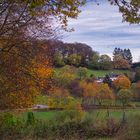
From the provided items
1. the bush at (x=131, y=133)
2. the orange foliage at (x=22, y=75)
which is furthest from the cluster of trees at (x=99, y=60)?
the bush at (x=131, y=133)

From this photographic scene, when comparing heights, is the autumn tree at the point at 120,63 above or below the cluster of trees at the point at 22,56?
above

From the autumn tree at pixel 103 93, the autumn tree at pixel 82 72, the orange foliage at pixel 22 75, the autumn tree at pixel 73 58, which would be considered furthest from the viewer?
the autumn tree at pixel 103 93

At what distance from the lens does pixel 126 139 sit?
21.6 metres

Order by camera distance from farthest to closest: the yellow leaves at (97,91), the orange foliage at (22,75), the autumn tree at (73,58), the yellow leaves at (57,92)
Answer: the yellow leaves at (97,91) → the autumn tree at (73,58) → the yellow leaves at (57,92) → the orange foliage at (22,75)

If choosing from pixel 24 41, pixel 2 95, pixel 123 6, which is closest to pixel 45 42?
pixel 24 41

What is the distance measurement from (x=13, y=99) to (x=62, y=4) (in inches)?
710

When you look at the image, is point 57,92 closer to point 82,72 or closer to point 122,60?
point 82,72

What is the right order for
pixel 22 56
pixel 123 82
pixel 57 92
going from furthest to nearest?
pixel 123 82
pixel 57 92
pixel 22 56

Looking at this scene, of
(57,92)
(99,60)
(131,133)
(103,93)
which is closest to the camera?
(131,133)

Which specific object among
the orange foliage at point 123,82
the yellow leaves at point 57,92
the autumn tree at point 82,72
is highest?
the autumn tree at point 82,72

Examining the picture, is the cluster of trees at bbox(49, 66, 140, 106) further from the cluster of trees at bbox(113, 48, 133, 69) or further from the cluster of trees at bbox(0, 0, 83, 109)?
the cluster of trees at bbox(0, 0, 83, 109)

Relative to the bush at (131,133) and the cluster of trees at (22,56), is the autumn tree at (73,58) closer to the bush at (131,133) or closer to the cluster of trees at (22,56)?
the cluster of trees at (22,56)

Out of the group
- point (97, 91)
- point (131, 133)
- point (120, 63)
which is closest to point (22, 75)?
point (131, 133)

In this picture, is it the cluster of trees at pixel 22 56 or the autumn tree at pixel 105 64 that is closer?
the cluster of trees at pixel 22 56
